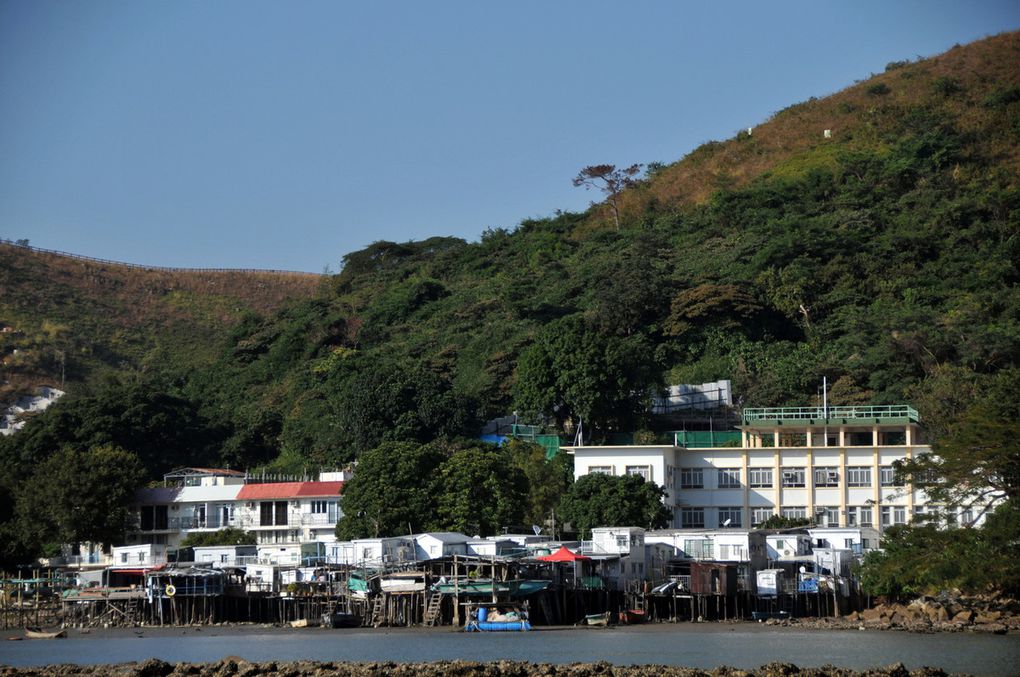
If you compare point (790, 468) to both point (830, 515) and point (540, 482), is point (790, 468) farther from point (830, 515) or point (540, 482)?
point (540, 482)

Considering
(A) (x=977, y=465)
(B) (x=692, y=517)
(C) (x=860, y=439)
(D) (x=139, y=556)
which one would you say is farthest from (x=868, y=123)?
(D) (x=139, y=556)

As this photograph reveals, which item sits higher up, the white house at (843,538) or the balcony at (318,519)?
the balcony at (318,519)

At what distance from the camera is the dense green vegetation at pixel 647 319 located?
290ft

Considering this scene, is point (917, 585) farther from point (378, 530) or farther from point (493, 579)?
point (378, 530)

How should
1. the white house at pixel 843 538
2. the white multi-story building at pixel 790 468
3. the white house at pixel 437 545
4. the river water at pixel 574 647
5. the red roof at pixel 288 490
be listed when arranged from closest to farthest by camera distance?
the river water at pixel 574 647 → the white house at pixel 437 545 → the white house at pixel 843 538 → the white multi-story building at pixel 790 468 → the red roof at pixel 288 490

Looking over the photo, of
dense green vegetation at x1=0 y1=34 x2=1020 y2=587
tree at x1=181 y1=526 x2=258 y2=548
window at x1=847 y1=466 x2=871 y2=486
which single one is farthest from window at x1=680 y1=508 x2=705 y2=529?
tree at x1=181 y1=526 x2=258 y2=548

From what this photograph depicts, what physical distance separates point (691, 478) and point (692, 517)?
2.20 metres

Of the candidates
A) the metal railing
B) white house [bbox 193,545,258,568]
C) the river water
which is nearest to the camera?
the river water

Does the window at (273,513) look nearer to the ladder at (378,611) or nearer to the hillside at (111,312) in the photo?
the ladder at (378,611)

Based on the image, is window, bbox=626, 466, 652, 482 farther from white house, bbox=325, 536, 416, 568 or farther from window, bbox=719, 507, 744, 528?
white house, bbox=325, 536, 416, 568

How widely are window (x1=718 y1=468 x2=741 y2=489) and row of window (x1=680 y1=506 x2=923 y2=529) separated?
4.08ft

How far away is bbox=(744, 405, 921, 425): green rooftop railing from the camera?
272 ft

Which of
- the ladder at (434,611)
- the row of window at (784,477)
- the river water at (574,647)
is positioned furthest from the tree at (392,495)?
the row of window at (784,477)

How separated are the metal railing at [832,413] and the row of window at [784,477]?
113 inches
